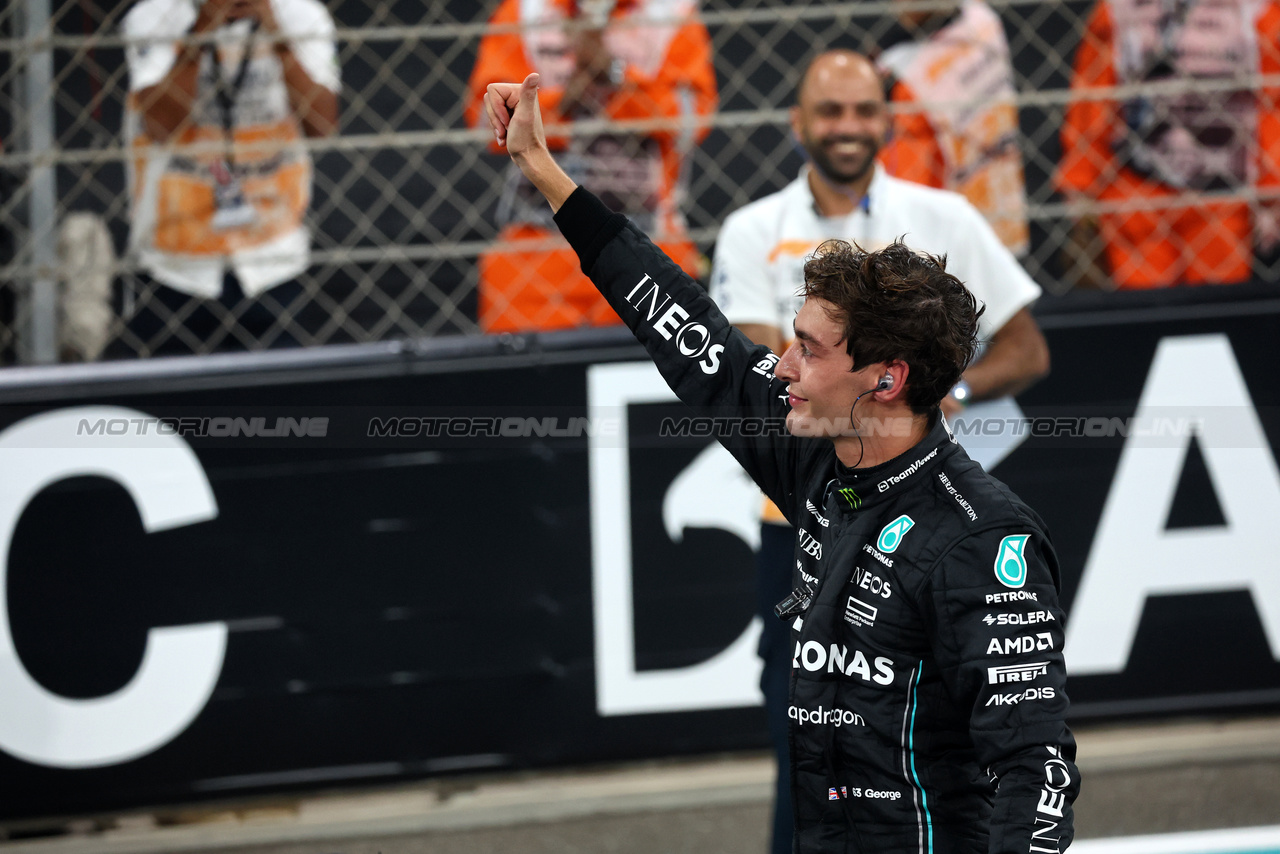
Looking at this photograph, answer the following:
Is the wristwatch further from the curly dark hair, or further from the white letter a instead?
the white letter a

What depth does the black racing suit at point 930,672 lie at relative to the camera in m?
1.69

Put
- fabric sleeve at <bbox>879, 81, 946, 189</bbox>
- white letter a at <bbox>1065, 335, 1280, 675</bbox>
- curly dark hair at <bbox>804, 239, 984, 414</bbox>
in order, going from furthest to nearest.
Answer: fabric sleeve at <bbox>879, 81, 946, 189</bbox> → white letter a at <bbox>1065, 335, 1280, 675</bbox> → curly dark hair at <bbox>804, 239, 984, 414</bbox>

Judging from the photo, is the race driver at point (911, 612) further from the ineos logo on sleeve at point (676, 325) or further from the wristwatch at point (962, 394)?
the wristwatch at point (962, 394)

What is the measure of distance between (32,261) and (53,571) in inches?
36.7

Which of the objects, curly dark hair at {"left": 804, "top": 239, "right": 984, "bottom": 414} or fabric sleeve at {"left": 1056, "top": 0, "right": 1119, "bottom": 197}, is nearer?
curly dark hair at {"left": 804, "top": 239, "right": 984, "bottom": 414}

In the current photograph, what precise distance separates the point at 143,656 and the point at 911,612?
2.70 metres

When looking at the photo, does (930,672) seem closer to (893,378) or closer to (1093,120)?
(893,378)

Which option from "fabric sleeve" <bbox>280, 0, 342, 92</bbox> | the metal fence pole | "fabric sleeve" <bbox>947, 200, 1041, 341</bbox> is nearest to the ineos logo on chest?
"fabric sleeve" <bbox>947, 200, 1041, 341</bbox>

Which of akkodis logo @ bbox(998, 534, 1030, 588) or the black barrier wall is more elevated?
akkodis logo @ bbox(998, 534, 1030, 588)

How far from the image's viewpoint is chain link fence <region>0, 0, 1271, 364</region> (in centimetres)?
381

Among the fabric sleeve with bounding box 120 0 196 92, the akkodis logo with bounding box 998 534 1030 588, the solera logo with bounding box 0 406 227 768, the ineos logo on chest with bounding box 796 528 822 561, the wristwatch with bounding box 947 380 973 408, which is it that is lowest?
the solera logo with bounding box 0 406 227 768

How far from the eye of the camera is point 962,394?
2.94 metres

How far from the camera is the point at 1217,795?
3756 millimetres

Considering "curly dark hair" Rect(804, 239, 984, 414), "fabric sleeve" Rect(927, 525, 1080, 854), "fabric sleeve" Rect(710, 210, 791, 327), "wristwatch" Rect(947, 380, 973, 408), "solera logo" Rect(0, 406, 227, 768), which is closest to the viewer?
"fabric sleeve" Rect(927, 525, 1080, 854)
